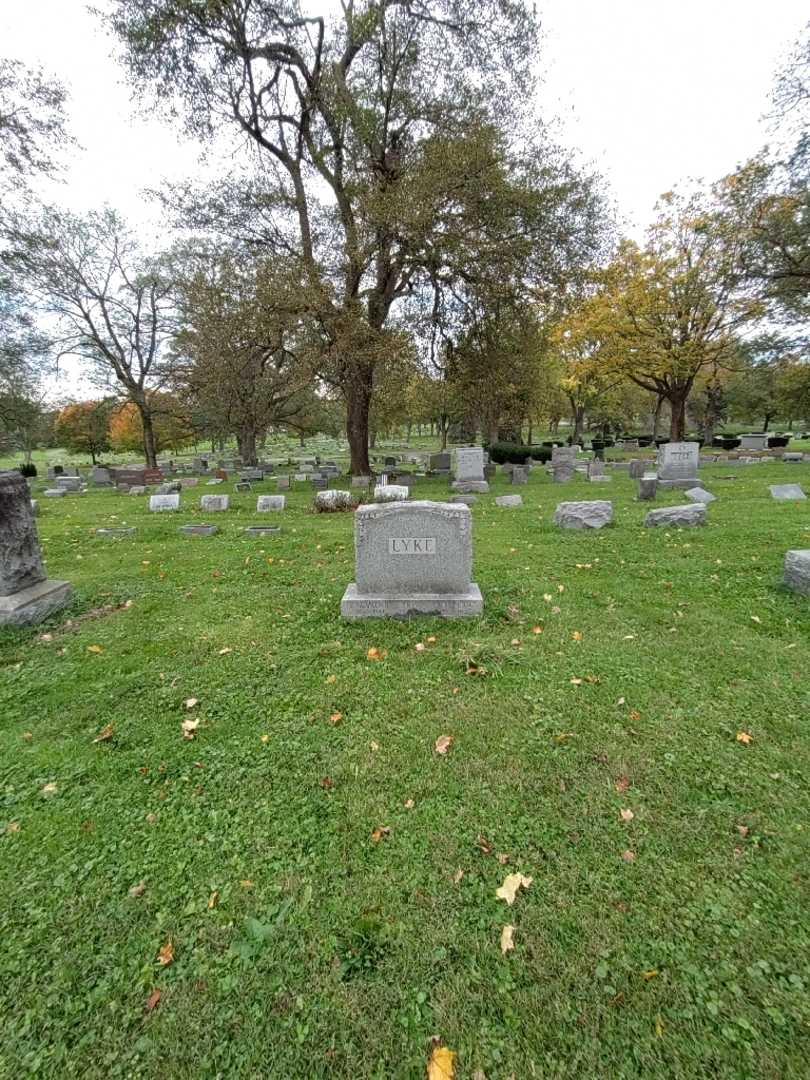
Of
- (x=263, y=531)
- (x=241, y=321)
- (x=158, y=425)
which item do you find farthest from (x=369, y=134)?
(x=158, y=425)

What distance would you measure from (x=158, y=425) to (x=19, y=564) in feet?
107

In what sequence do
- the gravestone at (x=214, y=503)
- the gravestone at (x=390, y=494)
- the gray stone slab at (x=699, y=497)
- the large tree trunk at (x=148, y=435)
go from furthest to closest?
the large tree trunk at (x=148, y=435), the gravestone at (x=214, y=503), the gravestone at (x=390, y=494), the gray stone slab at (x=699, y=497)

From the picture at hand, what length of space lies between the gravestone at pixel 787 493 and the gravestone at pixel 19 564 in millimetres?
12689

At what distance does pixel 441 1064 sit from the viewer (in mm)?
1495

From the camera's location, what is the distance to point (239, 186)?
49.1 feet

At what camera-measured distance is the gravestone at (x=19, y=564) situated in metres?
4.59

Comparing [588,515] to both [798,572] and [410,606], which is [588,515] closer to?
[798,572]

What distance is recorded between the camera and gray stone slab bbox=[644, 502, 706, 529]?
25.4ft

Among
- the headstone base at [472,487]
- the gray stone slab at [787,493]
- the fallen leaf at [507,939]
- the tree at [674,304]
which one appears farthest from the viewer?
the tree at [674,304]

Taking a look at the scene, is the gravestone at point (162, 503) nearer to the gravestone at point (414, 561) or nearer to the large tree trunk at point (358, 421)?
the large tree trunk at point (358, 421)

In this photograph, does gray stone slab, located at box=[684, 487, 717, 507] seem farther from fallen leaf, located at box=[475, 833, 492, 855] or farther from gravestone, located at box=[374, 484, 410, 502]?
fallen leaf, located at box=[475, 833, 492, 855]

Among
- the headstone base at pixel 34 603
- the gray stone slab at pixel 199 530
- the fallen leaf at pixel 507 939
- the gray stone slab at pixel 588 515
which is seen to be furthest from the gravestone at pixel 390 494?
the fallen leaf at pixel 507 939

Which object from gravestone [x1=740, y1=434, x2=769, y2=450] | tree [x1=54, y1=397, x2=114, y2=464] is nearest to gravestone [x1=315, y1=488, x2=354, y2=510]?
gravestone [x1=740, y1=434, x2=769, y2=450]

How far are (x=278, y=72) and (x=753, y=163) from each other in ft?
54.1
